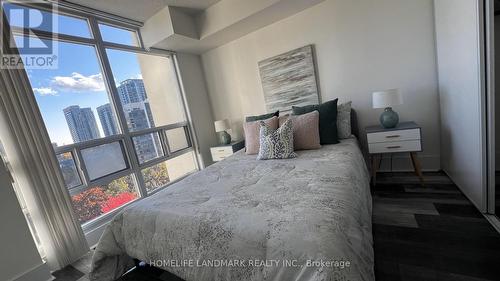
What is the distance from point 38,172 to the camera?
2.01m

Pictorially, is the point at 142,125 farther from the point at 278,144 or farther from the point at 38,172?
the point at 278,144

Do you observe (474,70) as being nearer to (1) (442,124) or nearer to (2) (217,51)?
(1) (442,124)

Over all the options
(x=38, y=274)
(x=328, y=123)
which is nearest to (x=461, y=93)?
(x=328, y=123)

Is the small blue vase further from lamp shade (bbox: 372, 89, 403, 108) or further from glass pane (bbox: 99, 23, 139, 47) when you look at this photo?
glass pane (bbox: 99, 23, 139, 47)

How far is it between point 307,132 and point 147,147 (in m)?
2.33

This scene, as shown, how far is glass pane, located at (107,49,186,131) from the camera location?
117 inches

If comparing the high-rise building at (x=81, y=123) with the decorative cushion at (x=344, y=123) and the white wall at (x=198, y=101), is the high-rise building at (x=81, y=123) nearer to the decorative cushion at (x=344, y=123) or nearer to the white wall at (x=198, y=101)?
the white wall at (x=198, y=101)

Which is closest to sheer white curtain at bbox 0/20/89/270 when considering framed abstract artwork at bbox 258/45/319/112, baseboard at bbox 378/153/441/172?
framed abstract artwork at bbox 258/45/319/112

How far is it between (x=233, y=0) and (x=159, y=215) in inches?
105

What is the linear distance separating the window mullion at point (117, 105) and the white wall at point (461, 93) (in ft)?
11.8

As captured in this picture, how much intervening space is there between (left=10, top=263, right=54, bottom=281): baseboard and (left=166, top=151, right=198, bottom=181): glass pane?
1.82m

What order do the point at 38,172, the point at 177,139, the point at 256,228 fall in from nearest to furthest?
the point at 256,228, the point at 38,172, the point at 177,139

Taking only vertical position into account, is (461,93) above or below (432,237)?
above

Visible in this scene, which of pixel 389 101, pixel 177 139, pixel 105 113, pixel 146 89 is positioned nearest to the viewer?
pixel 389 101
